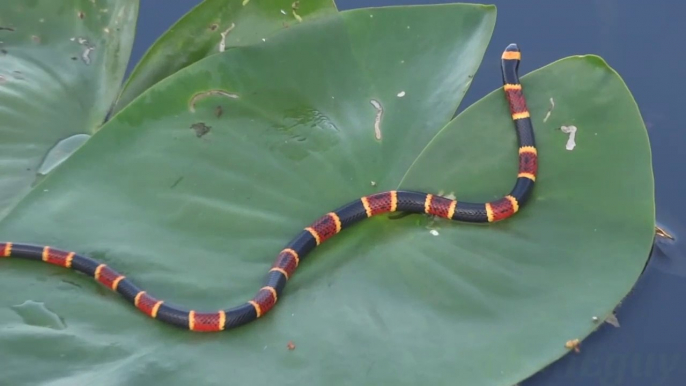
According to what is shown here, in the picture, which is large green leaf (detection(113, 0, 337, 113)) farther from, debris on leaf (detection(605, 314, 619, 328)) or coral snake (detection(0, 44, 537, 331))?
debris on leaf (detection(605, 314, 619, 328))

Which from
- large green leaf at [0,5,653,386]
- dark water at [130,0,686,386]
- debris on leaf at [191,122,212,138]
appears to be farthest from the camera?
debris on leaf at [191,122,212,138]

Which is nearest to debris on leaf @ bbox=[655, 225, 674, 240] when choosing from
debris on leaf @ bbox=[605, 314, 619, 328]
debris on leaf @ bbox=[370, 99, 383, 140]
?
debris on leaf @ bbox=[605, 314, 619, 328]

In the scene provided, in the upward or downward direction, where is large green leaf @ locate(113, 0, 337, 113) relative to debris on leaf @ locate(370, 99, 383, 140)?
upward

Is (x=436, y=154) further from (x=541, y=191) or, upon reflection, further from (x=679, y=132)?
(x=679, y=132)

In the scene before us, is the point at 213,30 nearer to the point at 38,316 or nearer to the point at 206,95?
the point at 206,95

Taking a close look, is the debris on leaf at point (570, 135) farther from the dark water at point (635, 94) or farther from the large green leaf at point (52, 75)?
the large green leaf at point (52, 75)

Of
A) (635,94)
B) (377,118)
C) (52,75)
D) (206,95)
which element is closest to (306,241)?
(377,118)

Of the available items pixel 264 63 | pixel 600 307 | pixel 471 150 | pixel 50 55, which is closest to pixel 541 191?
pixel 471 150
